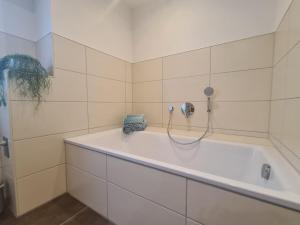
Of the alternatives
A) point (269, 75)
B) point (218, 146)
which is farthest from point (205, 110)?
point (269, 75)

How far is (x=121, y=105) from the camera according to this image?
1.86 metres

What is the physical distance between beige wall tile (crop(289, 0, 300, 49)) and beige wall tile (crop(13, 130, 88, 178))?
5.55 ft

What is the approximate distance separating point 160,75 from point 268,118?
1.14 m

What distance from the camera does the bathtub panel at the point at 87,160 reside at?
101 centimetres

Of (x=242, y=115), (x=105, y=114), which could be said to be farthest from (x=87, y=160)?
(x=242, y=115)

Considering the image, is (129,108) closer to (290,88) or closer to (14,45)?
(14,45)

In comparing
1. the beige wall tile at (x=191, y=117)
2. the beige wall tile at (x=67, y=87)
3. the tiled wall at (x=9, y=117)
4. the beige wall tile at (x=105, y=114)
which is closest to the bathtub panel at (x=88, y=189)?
the tiled wall at (x=9, y=117)

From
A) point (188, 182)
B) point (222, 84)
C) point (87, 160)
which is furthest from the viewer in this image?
point (222, 84)

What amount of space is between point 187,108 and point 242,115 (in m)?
0.49

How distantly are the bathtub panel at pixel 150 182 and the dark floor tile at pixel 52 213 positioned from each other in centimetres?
45

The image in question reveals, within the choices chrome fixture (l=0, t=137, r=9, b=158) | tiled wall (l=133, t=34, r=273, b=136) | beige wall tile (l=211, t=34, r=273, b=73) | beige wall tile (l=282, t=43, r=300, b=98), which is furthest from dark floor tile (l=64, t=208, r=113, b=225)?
beige wall tile (l=211, t=34, r=273, b=73)

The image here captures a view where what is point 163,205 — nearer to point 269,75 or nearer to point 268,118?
point 268,118

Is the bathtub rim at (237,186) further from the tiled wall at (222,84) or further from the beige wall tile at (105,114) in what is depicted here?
the beige wall tile at (105,114)

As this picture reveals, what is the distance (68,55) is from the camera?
1.29 metres
